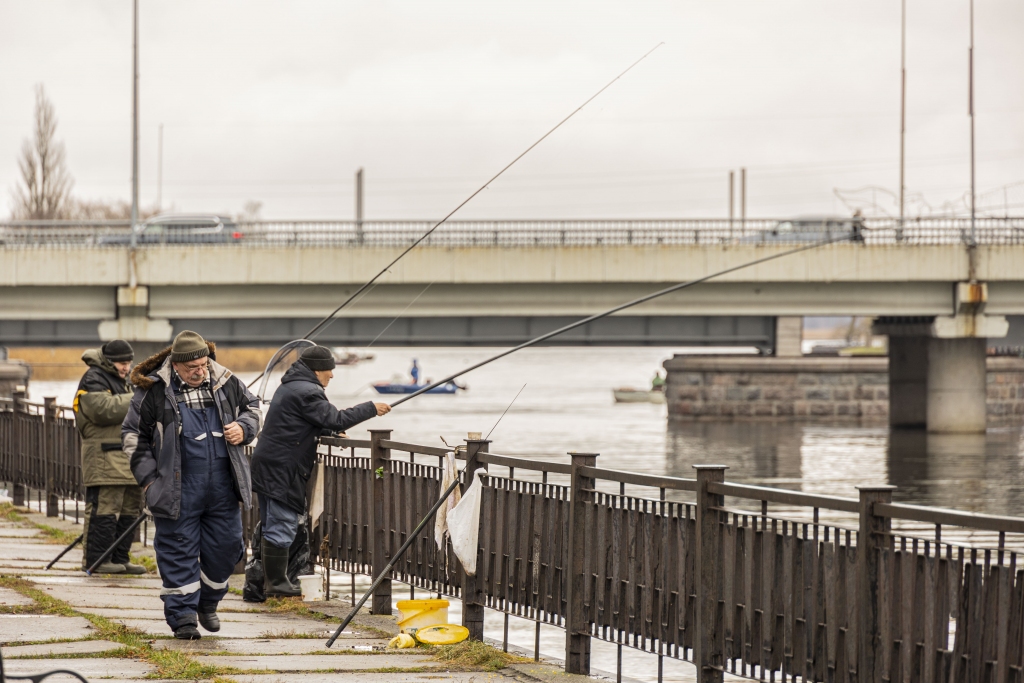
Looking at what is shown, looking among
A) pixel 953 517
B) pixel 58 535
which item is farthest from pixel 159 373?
pixel 58 535

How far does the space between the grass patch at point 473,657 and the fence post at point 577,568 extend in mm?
353

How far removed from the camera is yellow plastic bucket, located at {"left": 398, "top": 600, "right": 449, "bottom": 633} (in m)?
7.03

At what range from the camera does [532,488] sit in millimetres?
6719

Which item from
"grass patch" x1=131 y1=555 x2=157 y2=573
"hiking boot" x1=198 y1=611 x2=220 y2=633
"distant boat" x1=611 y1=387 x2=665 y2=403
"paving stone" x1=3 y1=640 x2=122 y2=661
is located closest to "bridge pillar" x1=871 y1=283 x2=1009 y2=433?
"distant boat" x1=611 y1=387 x2=665 y2=403

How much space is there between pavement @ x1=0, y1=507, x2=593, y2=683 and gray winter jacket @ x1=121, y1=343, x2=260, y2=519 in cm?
73

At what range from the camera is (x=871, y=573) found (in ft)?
15.6

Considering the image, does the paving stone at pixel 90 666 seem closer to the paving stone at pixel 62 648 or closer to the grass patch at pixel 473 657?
the paving stone at pixel 62 648

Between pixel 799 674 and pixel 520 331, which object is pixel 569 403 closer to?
pixel 520 331

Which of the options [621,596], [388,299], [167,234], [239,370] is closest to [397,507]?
[621,596]

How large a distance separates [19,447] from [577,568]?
28.5 feet

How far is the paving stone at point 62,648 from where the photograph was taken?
598cm

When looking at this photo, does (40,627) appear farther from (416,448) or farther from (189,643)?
(416,448)

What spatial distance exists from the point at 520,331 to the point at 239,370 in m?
53.2

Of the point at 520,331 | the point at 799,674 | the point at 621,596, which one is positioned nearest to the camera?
the point at 799,674
